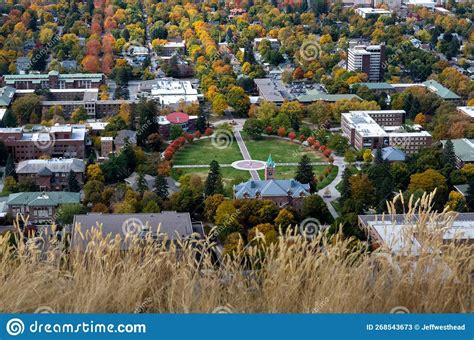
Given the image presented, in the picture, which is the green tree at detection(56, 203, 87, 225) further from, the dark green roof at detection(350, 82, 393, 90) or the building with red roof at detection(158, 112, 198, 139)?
the dark green roof at detection(350, 82, 393, 90)

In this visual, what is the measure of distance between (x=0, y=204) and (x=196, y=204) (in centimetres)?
204

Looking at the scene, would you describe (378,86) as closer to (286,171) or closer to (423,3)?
(286,171)

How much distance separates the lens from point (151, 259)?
2248 mm

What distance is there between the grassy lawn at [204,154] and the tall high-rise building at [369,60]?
15.0 feet

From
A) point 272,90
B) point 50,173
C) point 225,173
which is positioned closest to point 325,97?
point 272,90

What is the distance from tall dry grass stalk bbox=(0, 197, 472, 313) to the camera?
2.07m

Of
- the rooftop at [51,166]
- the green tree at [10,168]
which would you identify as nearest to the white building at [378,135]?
the rooftop at [51,166]

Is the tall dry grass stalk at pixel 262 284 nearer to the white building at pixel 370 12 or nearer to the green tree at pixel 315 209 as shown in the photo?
the green tree at pixel 315 209

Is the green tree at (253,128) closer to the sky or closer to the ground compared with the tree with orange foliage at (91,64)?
closer to the sky

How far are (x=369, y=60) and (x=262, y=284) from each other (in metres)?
12.6

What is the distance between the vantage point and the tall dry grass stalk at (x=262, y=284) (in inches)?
81.4

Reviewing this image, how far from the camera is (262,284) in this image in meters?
2.25

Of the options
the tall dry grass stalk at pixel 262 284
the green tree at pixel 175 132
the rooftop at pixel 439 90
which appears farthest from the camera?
the rooftop at pixel 439 90

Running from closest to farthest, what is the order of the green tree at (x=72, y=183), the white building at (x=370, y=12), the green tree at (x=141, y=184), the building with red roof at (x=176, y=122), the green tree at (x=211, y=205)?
1. the green tree at (x=211, y=205)
2. the green tree at (x=141, y=184)
3. the green tree at (x=72, y=183)
4. the building with red roof at (x=176, y=122)
5. the white building at (x=370, y=12)
